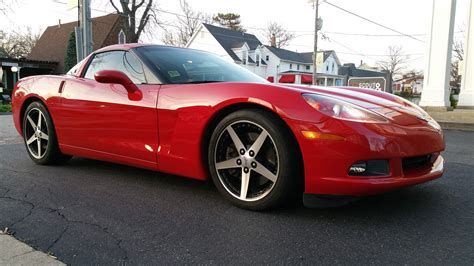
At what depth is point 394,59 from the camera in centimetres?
6494

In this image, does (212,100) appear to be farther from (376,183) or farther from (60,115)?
(60,115)

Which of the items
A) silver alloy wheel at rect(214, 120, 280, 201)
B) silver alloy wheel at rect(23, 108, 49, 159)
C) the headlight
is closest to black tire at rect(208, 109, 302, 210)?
silver alloy wheel at rect(214, 120, 280, 201)

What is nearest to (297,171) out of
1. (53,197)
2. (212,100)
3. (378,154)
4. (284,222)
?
(284,222)

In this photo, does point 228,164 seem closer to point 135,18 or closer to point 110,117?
point 110,117

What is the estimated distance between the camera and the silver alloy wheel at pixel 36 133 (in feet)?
13.5

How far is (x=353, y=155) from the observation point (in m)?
2.25

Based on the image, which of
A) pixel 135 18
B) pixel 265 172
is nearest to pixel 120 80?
pixel 265 172

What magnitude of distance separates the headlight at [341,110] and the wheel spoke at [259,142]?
13.9 inches

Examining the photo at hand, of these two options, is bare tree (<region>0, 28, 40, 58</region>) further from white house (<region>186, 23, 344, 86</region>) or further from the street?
the street

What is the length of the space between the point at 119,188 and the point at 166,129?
2.50 feet

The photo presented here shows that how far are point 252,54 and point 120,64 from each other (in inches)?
1571

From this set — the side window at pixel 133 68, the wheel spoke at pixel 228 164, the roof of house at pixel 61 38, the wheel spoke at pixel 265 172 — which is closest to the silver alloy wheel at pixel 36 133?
the side window at pixel 133 68

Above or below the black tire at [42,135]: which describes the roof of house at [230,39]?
above

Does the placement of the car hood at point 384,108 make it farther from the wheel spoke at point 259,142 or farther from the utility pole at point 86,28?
the utility pole at point 86,28
